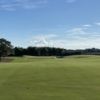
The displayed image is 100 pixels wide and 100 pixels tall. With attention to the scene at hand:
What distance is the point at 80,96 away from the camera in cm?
1195

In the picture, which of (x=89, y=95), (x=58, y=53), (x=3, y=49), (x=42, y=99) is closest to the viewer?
(x=42, y=99)

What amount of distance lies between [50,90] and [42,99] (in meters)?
2.33

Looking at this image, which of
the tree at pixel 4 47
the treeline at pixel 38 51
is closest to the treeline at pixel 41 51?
the treeline at pixel 38 51

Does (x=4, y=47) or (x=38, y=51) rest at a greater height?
(x=4, y=47)

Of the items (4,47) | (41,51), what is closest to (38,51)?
(41,51)

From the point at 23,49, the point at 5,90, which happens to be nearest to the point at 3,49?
the point at 23,49

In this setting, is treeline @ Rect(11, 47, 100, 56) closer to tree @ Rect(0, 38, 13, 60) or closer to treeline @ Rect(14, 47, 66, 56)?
treeline @ Rect(14, 47, 66, 56)

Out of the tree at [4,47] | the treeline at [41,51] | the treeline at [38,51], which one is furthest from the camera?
the treeline at [38,51]

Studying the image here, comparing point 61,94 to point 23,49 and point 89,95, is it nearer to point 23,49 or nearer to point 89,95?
point 89,95

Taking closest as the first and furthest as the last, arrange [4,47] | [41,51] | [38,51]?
[4,47] < [38,51] < [41,51]

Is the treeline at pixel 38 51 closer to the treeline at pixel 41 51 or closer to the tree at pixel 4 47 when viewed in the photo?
the treeline at pixel 41 51

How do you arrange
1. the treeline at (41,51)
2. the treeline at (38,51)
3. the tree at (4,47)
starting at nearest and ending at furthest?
1. the tree at (4,47)
2. the treeline at (41,51)
3. the treeline at (38,51)

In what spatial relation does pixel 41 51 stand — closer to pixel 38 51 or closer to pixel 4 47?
pixel 38 51

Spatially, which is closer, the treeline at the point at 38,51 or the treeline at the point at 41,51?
the treeline at the point at 41,51
